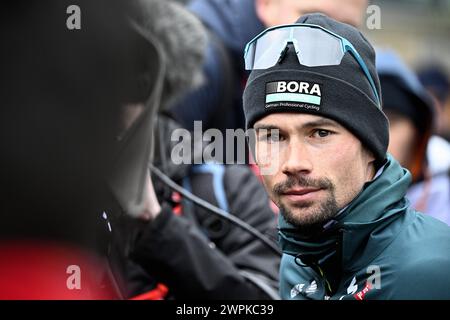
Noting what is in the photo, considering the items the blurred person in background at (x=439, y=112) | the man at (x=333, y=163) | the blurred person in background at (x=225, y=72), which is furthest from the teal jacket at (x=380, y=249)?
the blurred person in background at (x=439, y=112)

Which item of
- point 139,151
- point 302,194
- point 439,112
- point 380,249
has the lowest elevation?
point 380,249

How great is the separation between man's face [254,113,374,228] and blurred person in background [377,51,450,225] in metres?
1.37

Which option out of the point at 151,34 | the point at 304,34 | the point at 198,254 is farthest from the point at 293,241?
the point at 151,34

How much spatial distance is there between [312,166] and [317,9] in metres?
0.67

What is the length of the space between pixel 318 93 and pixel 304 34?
0.12 meters

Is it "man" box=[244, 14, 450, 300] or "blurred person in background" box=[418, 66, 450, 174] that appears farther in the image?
"blurred person in background" box=[418, 66, 450, 174]

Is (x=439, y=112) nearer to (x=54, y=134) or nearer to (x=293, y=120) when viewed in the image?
(x=293, y=120)

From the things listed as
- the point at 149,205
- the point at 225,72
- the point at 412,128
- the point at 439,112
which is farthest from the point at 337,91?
the point at 439,112

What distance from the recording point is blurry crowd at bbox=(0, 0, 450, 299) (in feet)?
3.38

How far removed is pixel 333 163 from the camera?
1535 millimetres

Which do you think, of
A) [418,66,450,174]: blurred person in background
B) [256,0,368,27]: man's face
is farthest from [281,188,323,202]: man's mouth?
[418,66,450,174]: blurred person in background

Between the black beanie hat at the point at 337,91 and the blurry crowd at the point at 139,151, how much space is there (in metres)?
0.26

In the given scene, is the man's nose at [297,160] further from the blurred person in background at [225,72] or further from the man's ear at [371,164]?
the blurred person in background at [225,72]

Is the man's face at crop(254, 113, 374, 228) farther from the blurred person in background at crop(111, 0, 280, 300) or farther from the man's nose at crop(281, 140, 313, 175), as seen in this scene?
the blurred person in background at crop(111, 0, 280, 300)
